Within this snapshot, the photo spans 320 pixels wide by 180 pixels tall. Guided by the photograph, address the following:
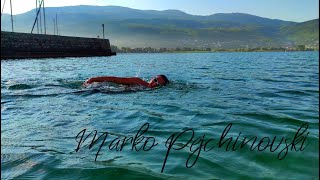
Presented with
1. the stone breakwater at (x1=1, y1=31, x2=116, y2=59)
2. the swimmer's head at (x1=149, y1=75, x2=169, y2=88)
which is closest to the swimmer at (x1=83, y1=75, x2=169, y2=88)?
the swimmer's head at (x1=149, y1=75, x2=169, y2=88)

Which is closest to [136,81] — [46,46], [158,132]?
[158,132]

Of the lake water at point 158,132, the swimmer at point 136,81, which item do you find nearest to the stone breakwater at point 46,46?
the swimmer at point 136,81

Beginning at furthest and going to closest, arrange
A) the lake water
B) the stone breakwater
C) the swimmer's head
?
the stone breakwater
the swimmer's head
the lake water

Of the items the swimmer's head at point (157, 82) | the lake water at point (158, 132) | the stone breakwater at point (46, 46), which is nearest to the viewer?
the lake water at point (158, 132)

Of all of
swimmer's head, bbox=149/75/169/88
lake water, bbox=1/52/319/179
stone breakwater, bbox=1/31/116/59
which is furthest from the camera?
stone breakwater, bbox=1/31/116/59

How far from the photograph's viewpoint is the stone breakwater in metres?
68.1

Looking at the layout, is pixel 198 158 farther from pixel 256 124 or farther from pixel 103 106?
pixel 103 106

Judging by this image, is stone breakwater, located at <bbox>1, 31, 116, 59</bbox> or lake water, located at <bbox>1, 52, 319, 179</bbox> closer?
lake water, located at <bbox>1, 52, 319, 179</bbox>

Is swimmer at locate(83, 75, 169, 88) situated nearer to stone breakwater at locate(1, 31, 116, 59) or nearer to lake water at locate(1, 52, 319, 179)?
lake water at locate(1, 52, 319, 179)

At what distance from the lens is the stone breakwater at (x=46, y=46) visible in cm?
6806

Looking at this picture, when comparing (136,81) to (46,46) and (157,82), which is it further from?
(46,46)

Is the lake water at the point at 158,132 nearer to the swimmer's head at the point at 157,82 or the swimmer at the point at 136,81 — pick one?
the swimmer's head at the point at 157,82

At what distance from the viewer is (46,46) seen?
261 feet

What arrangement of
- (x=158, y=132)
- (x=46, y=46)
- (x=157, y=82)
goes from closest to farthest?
1. (x=158, y=132)
2. (x=157, y=82)
3. (x=46, y=46)
